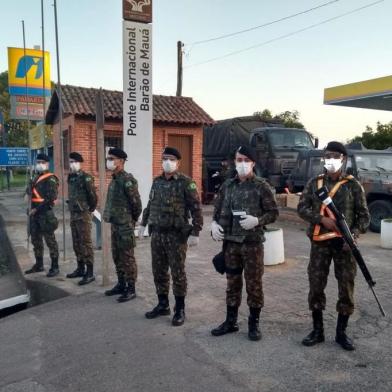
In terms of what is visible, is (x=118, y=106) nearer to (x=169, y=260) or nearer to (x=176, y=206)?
(x=176, y=206)

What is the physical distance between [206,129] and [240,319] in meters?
14.8

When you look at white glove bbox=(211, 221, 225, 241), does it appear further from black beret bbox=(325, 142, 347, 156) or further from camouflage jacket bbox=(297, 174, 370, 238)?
black beret bbox=(325, 142, 347, 156)

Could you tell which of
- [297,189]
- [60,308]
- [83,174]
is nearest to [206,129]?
[297,189]

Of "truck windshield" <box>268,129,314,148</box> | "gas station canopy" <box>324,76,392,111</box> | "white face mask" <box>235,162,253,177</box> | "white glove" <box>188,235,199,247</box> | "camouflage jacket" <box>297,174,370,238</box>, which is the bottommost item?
"white glove" <box>188,235,199,247</box>

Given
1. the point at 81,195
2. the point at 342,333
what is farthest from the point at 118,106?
the point at 342,333

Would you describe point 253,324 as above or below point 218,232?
below

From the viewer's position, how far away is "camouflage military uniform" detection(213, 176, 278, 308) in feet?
12.7

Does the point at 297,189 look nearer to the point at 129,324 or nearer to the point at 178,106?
the point at 178,106

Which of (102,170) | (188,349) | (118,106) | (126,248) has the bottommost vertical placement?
(188,349)

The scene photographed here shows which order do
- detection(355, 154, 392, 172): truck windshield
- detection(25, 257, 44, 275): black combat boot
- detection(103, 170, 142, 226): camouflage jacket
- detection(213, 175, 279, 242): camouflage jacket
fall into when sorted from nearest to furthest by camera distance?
detection(213, 175, 279, 242): camouflage jacket < detection(103, 170, 142, 226): camouflage jacket < detection(25, 257, 44, 275): black combat boot < detection(355, 154, 392, 172): truck windshield

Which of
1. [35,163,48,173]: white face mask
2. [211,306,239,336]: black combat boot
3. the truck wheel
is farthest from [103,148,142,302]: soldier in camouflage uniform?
the truck wheel

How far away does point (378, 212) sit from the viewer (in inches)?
378

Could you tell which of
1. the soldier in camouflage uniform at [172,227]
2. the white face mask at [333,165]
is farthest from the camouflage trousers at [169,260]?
the white face mask at [333,165]

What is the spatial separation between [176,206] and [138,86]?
5274mm
